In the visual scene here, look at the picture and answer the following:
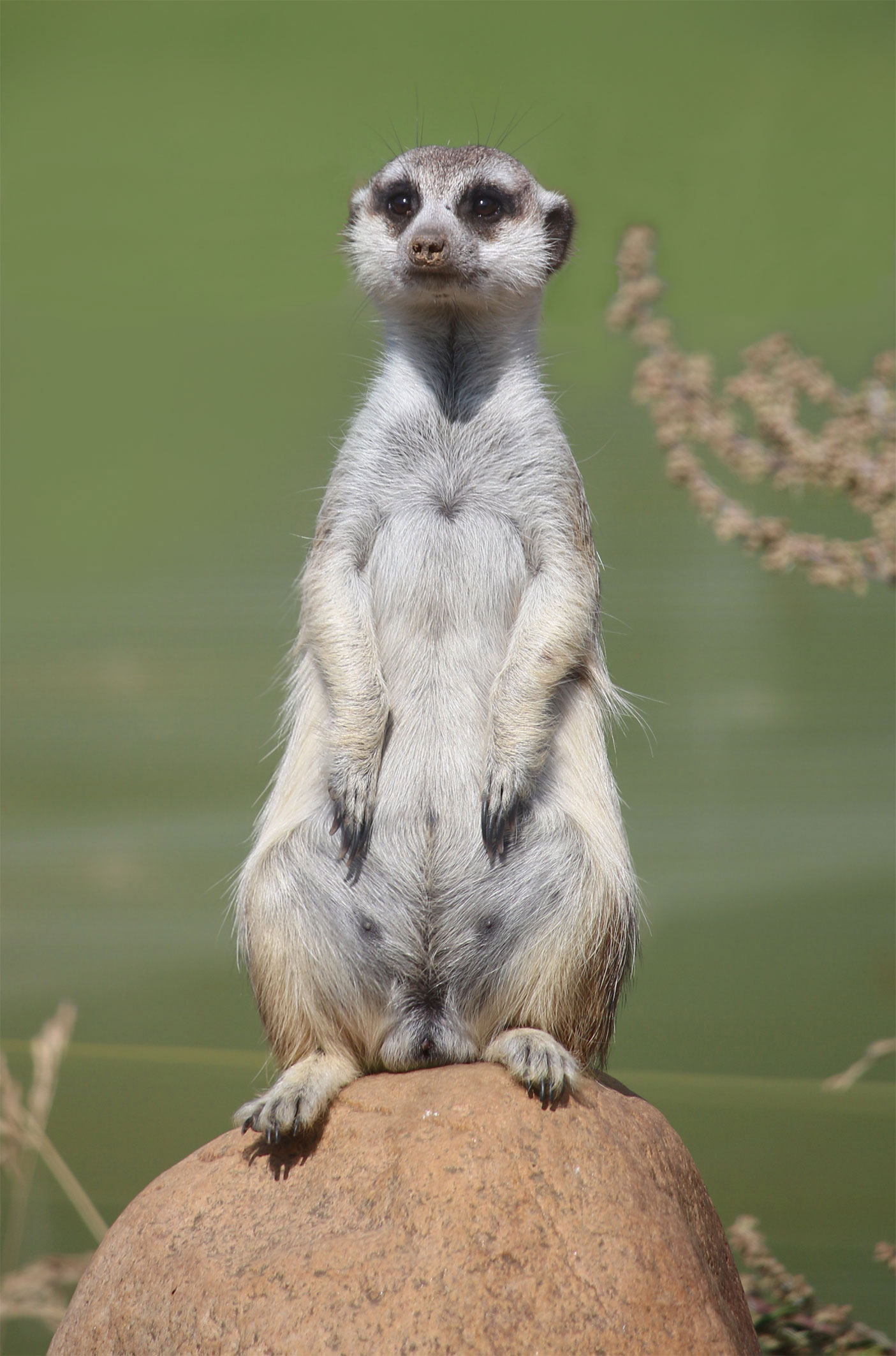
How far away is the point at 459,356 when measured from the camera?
2.94 meters

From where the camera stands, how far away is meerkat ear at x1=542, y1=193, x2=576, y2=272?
3.09 m

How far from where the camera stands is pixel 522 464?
285 cm

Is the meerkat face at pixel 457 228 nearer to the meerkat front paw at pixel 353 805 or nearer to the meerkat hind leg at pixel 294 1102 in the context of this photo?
the meerkat front paw at pixel 353 805

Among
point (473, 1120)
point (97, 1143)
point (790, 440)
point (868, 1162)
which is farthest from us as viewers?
point (97, 1143)

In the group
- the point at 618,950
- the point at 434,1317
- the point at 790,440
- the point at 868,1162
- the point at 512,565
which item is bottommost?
the point at 868,1162

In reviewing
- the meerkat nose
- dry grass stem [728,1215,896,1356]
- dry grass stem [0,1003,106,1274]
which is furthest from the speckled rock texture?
the meerkat nose

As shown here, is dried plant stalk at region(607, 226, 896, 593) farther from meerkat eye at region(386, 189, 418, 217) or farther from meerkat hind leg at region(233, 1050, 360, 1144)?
meerkat hind leg at region(233, 1050, 360, 1144)

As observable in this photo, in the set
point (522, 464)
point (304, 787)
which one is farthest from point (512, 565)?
point (304, 787)

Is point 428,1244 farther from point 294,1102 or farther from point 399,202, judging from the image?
point 399,202

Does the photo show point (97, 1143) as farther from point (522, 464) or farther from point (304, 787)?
point (522, 464)

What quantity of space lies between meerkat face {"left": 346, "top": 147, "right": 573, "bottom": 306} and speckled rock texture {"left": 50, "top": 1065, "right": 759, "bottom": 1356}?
172 cm

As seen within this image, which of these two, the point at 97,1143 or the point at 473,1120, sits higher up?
the point at 473,1120

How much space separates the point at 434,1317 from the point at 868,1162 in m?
2.94

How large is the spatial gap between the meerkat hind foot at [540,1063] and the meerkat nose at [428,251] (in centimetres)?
165
